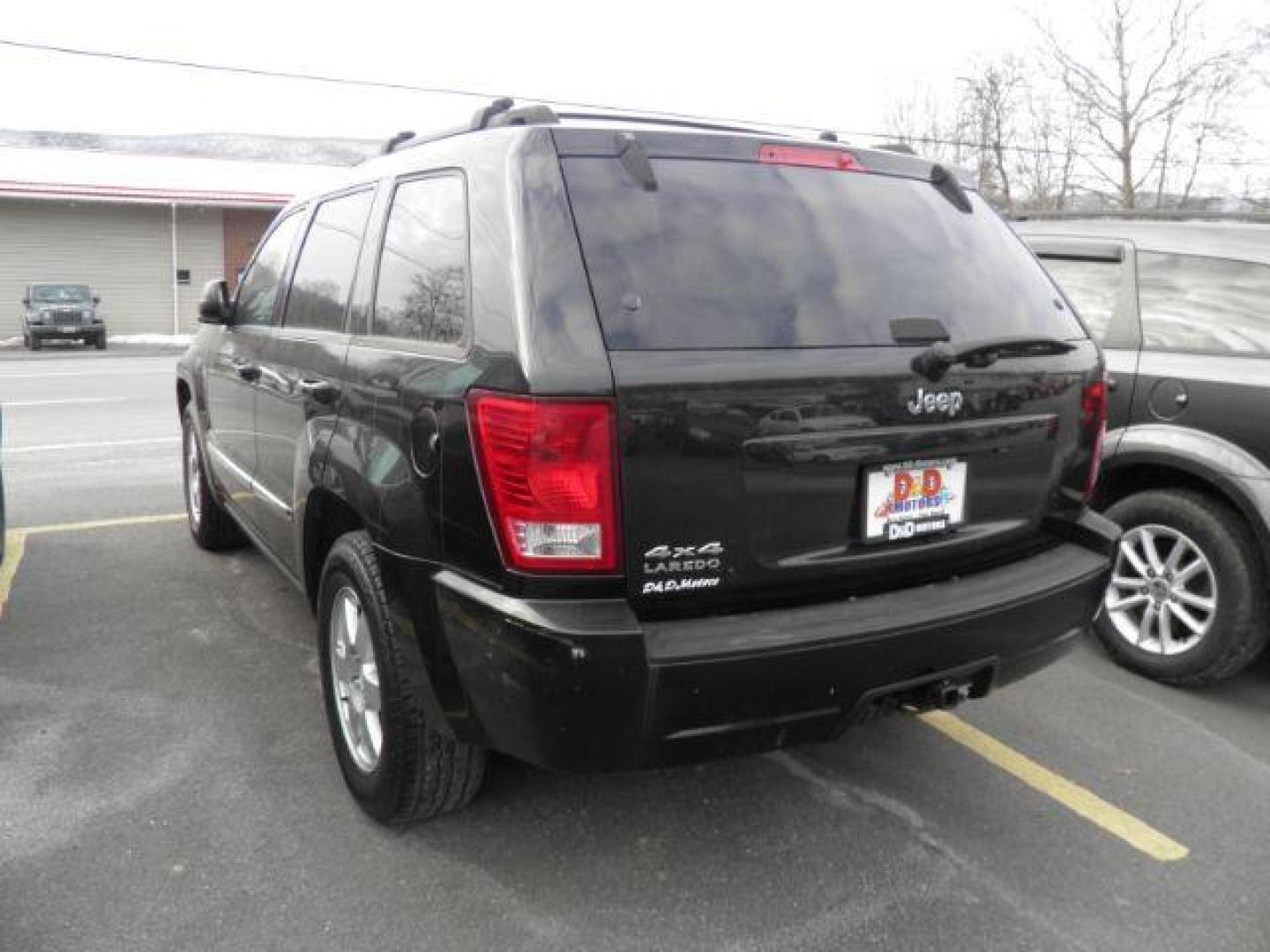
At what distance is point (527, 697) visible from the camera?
2.22m

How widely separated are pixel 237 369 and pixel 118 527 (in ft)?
8.34

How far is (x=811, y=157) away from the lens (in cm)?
271

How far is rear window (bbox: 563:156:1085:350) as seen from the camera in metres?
2.30

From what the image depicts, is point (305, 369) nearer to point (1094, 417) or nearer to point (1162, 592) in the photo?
point (1094, 417)

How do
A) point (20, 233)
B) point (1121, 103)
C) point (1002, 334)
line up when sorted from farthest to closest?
point (1121, 103) < point (20, 233) < point (1002, 334)

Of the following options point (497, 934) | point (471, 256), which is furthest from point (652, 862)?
point (471, 256)

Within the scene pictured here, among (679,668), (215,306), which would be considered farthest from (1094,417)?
(215,306)

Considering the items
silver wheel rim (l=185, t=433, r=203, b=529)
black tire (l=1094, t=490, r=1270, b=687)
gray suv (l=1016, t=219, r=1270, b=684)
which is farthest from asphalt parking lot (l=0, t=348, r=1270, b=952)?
silver wheel rim (l=185, t=433, r=203, b=529)

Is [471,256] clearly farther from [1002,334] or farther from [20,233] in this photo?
[20,233]

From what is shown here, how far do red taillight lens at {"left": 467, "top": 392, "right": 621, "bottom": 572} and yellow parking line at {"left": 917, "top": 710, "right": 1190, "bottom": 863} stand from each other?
1.29 meters

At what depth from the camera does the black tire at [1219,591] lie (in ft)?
12.7

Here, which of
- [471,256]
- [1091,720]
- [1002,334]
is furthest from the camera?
[1091,720]

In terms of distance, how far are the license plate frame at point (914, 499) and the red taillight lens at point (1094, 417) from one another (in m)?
0.57

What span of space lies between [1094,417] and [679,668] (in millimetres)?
1628
